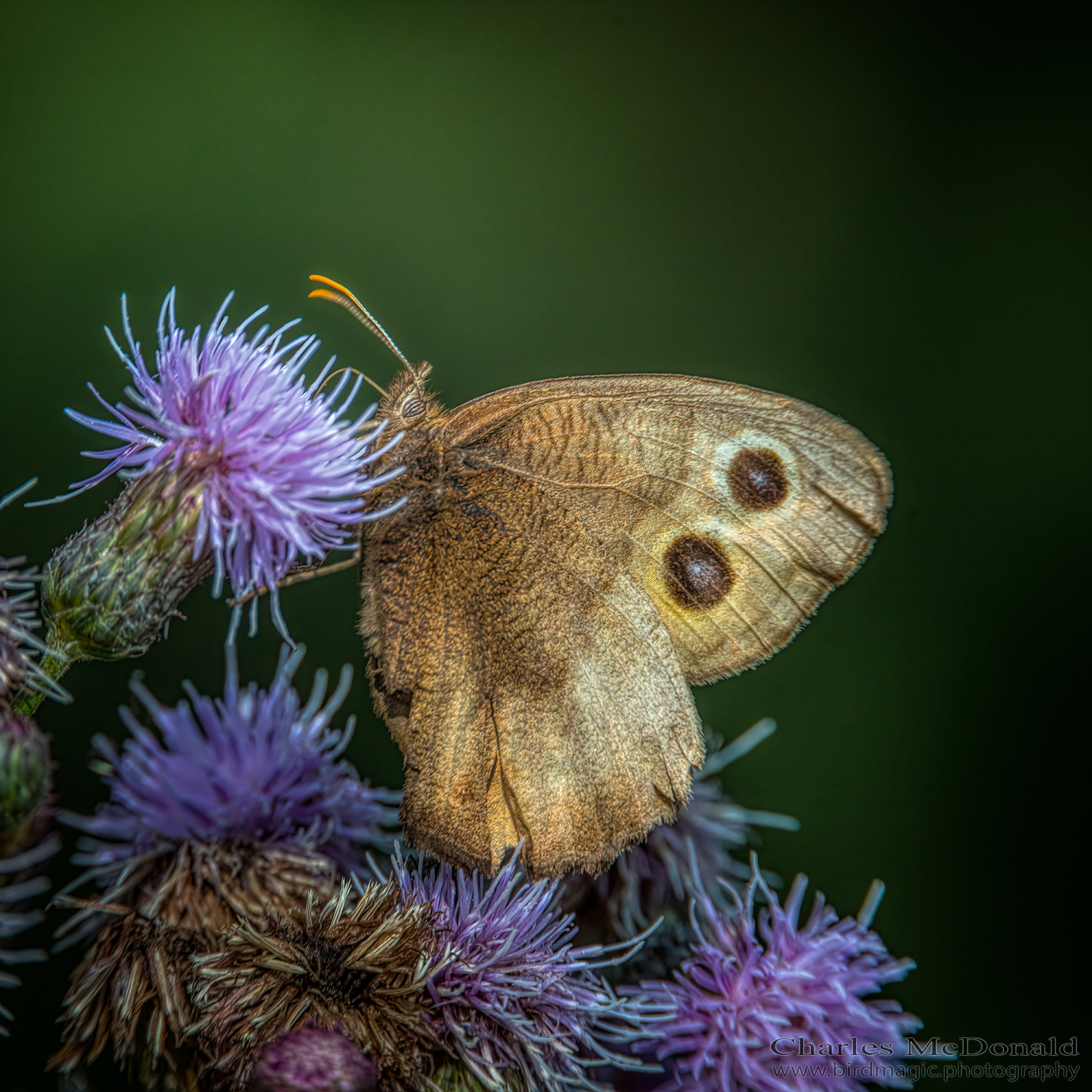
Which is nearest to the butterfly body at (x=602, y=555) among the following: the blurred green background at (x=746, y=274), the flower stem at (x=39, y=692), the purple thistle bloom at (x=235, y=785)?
the purple thistle bloom at (x=235, y=785)

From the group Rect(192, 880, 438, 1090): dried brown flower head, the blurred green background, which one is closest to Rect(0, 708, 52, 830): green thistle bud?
Answer: Rect(192, 880, 438, 1090): dried brown flower head

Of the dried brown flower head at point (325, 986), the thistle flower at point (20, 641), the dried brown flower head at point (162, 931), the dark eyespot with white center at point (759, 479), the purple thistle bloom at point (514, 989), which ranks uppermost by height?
the dark eyespot with white center at point (759, 479)

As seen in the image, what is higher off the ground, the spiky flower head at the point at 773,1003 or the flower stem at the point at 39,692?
the spiky flower head at the point at 773,1003

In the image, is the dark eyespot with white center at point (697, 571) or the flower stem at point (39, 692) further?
the dark eyespot with white center at point (697, 571)

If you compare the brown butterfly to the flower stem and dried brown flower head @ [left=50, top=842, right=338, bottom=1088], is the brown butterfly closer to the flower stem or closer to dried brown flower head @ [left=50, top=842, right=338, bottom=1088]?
dried brown flower head @ [left=50, top=842, right=338, bottom=1088]

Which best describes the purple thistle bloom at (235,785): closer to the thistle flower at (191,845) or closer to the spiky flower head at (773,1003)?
the thistle flower at (191,845)

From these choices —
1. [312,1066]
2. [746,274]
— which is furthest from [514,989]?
[746,274]

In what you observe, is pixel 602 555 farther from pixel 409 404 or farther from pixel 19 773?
pixel 19 773
